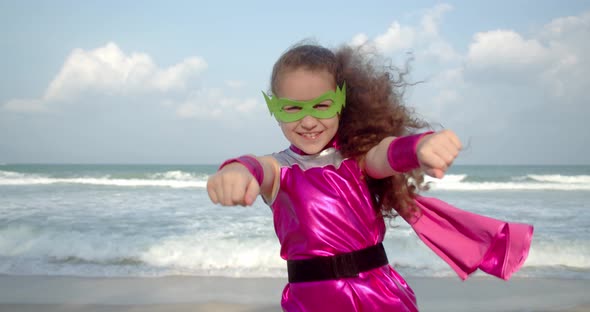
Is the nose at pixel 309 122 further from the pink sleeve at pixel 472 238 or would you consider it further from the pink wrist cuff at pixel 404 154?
the pink sleeve at pixel 472 238

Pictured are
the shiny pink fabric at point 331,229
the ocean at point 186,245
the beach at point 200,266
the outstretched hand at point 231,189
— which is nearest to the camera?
the outstretched hand at point 231,189

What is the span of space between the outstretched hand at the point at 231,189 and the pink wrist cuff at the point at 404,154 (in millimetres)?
478

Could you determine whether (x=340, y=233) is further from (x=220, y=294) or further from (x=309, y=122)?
(x=220, y=294)

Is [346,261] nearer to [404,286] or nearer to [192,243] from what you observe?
[404,286]

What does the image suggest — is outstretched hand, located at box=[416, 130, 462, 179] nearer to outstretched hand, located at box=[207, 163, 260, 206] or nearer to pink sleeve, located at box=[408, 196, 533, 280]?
outstretched hand, located at box=[207, 163, 260, 206]

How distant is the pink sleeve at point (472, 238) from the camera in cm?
191

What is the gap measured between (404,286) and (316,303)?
1.20ft

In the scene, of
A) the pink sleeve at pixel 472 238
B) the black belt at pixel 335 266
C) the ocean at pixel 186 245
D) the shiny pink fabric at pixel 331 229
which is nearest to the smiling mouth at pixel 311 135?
the shiny pink fabric at pixel 331 229

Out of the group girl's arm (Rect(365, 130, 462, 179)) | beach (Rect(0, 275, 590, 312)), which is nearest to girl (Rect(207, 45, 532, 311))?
girl's arm (Rect(365, 130, 462, 179))

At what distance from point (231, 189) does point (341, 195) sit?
0.65 metres

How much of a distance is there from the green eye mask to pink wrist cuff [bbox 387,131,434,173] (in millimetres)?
317

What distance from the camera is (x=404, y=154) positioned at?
151cm

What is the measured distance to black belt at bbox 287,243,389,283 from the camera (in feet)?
5.90

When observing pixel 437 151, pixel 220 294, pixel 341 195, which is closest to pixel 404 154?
pixel 437 151
